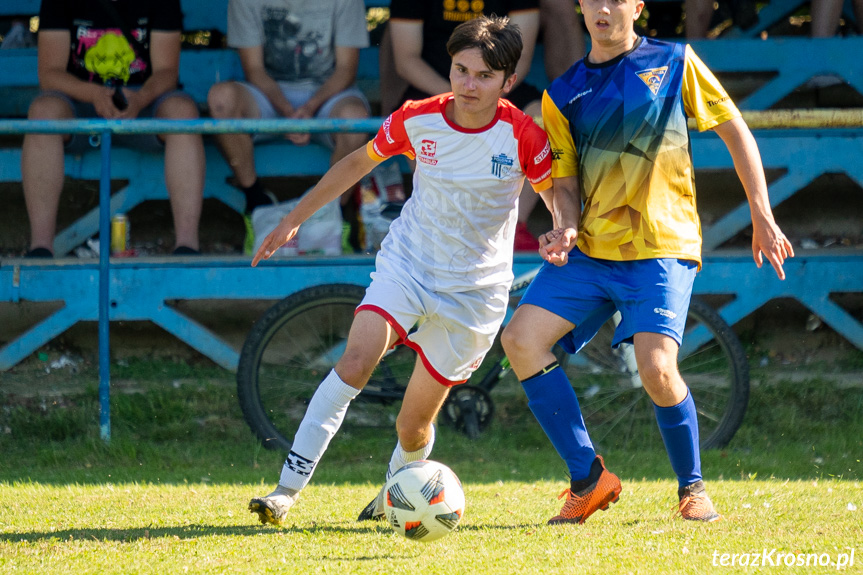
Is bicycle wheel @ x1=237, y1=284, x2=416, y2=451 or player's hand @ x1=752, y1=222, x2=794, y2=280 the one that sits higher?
player's hand @ x1=752, y1=222, x2=794, y2=280

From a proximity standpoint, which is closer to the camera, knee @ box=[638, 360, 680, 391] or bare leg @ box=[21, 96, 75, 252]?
knee @ box=[638, 360, 680, 391]

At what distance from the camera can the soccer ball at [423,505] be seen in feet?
10.4

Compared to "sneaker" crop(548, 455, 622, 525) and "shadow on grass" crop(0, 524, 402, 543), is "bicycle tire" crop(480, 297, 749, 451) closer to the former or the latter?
"sneaker" crop(548, 455, 622, 525)

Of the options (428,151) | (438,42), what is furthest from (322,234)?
(428,151)

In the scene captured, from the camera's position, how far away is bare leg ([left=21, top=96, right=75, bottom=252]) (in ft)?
A: 18.5

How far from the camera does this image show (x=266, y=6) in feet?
20.4

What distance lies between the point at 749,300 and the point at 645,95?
7.40 ft

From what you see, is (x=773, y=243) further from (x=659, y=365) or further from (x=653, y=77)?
(x=653, y=77)

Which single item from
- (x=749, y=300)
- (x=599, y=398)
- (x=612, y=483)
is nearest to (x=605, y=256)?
(x=612, y=483)

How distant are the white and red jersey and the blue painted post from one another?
189 centimetres

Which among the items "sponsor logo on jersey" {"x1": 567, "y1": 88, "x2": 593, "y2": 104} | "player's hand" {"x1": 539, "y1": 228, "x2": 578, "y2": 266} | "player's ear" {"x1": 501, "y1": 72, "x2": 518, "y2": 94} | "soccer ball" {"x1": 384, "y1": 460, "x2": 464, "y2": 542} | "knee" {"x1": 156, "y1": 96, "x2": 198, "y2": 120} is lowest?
"soccer ball" {"x1": 384, "y1": 460, "x2": 464, "y2": 542}

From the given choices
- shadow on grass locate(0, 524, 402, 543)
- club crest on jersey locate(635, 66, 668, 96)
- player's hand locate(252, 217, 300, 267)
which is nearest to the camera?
shadow on grass locate(0, 524, 402, 543)

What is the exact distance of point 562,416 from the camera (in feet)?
12.1

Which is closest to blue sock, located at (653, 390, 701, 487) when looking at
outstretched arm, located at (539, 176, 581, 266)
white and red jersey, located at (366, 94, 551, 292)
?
outstretched arm, located at (539, 176, 581, 266)
